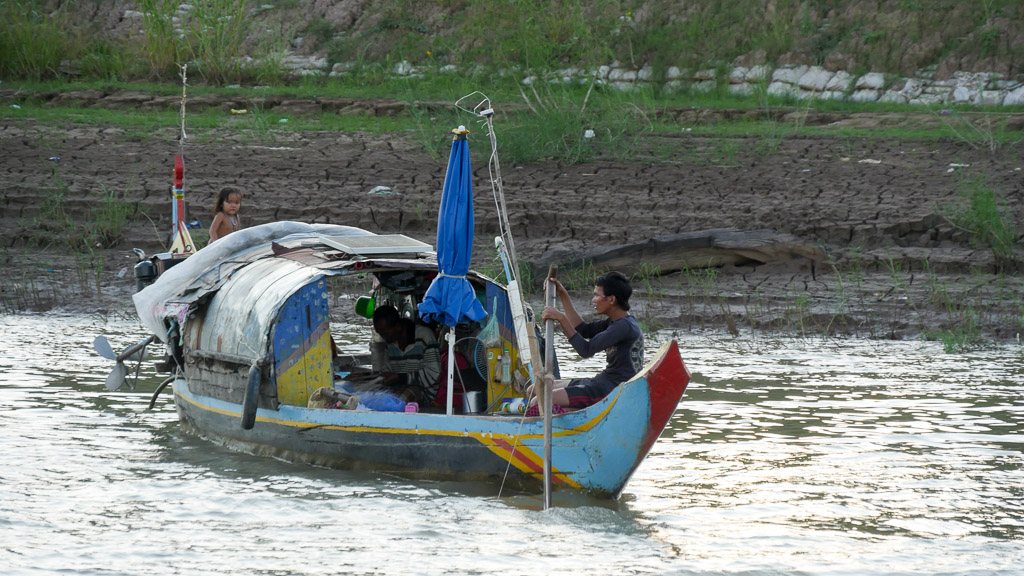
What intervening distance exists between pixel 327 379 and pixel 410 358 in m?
1.04

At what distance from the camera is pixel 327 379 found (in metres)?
8.16

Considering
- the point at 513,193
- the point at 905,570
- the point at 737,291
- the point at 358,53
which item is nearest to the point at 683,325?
the point at 737,291

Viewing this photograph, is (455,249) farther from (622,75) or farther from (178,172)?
(622,75)

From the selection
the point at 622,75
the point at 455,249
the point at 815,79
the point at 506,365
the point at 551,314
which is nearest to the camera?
the point at 551,314

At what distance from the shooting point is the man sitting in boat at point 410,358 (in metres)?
8.84

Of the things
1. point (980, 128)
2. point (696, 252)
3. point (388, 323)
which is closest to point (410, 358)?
point (388, 323)

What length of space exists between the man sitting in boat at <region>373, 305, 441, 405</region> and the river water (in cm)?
121

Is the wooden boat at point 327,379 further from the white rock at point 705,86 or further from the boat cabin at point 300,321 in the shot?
the white rock at point 705,86

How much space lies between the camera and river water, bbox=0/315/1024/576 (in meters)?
Result: 6.39

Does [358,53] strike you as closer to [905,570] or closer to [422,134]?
[422,134]

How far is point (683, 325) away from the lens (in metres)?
13.4

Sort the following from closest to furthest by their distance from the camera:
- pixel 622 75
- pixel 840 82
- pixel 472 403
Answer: pixel 472 403, pixel 840 82, pixel 622 75

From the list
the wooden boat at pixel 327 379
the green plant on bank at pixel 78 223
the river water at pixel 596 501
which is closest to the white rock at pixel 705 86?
the green plant on bank at pixel 78 223

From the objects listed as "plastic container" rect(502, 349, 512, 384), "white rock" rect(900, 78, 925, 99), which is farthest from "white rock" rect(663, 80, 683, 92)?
"plastic container" rect(502, 349, 512, 384)
